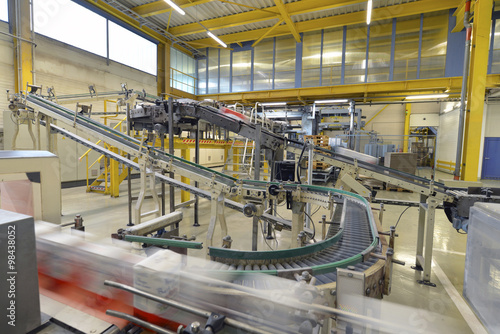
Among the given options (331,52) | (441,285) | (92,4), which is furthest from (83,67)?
(441,285)

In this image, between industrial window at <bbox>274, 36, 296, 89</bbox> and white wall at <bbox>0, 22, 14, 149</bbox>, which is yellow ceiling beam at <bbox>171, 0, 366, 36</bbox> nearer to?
industrial window at <bbox>274, 36, 296, 89</bbox>

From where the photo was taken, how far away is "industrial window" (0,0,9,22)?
22.8 feet

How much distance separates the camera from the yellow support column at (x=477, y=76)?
462 centimetres

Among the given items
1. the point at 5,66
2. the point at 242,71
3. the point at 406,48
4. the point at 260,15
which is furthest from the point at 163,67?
the point at 406,48

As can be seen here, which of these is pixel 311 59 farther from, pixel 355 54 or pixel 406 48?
pixel 406 48

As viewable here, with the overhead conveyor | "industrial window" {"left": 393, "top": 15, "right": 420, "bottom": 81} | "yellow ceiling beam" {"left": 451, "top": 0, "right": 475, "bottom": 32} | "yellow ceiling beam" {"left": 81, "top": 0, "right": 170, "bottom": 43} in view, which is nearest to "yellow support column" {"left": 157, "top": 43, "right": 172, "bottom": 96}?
"yellow ceiling beam" {"left": 81, "top": 0, "right": 170, "bottom": 43}

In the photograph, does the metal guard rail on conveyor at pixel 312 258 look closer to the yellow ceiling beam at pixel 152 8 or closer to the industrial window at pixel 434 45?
the yellow ceiling beam at pixel 152 8

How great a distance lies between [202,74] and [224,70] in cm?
157

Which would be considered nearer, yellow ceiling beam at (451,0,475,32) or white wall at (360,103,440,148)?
yellow ceiling beam at (451,0,475,32)

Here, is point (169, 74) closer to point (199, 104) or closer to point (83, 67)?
point (83, 67)

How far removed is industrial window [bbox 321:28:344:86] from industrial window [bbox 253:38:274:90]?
2.61 m

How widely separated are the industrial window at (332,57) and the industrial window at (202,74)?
663 centimetres

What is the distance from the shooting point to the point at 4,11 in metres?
7.04

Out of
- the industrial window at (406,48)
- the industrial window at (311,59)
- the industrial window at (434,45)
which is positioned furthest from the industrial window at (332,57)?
the industrial window at (434,45)
